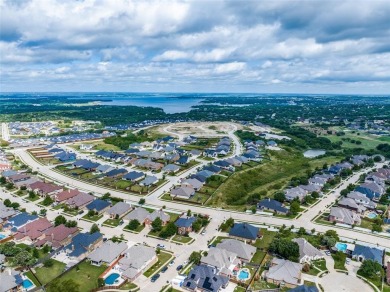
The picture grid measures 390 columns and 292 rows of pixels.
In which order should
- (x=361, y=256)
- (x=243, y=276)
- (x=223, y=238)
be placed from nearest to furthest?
(x=243, y=276), (x=361, y=256), (x=223, y=238)

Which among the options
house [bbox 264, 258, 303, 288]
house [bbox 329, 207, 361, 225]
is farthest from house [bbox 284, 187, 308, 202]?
house [bbox 264, 258, 303, 288]

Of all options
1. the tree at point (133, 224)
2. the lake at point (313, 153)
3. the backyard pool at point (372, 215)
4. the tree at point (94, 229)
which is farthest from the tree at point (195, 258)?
the lake at point (313, 153)

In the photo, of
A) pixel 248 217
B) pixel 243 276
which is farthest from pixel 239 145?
pixel 243 276

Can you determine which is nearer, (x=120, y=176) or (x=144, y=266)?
(x=144, y=266)

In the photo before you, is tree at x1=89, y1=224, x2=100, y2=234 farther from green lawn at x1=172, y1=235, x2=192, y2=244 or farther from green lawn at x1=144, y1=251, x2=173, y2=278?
green lawn at x1=172, y1=235, x2=192, y2=244

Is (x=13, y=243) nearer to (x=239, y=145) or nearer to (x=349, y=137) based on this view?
(x=239, y=145)
